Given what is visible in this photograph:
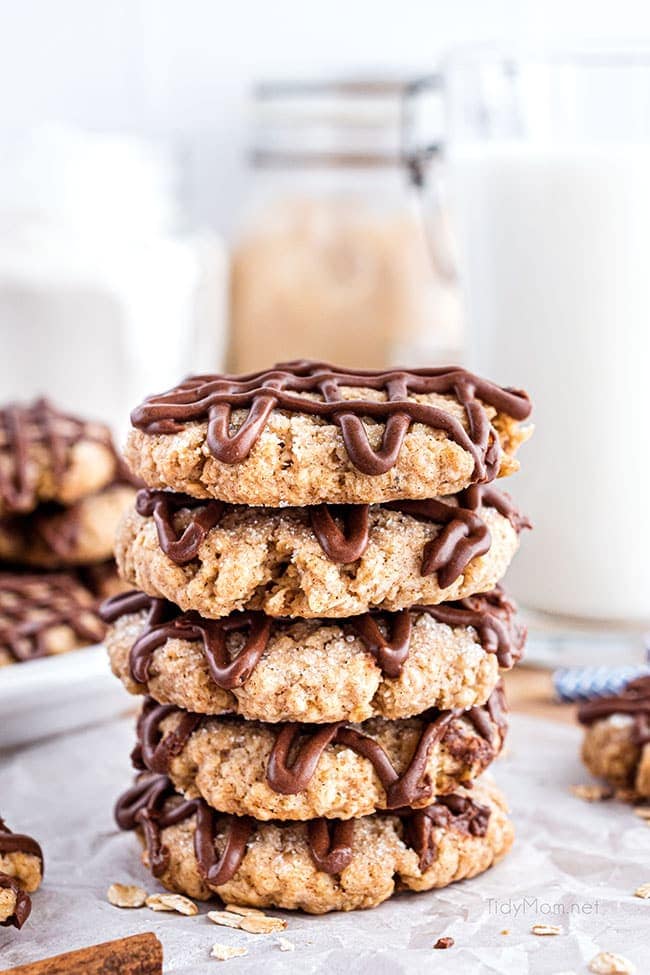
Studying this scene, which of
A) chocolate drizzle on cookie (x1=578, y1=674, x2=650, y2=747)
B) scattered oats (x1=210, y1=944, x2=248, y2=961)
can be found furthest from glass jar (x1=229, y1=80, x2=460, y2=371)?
scattered oats (x1=210, y1=944, x2=248, y2=961)

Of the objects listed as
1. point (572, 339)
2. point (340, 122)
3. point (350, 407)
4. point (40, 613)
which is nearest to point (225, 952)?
point (350, 407)

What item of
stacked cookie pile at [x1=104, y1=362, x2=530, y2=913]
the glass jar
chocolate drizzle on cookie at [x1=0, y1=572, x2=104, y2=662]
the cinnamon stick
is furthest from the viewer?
the glass jar

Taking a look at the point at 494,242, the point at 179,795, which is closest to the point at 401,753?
the point at 179,795

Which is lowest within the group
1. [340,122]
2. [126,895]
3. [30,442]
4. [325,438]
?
[126,895]

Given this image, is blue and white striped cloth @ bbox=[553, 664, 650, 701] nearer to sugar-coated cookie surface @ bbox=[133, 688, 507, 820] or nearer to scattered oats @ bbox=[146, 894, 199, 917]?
sugar-coated cookie surface @ bbox=[133, 688, 507, 820]

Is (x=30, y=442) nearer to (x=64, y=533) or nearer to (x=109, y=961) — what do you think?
(x=64, y=533)
